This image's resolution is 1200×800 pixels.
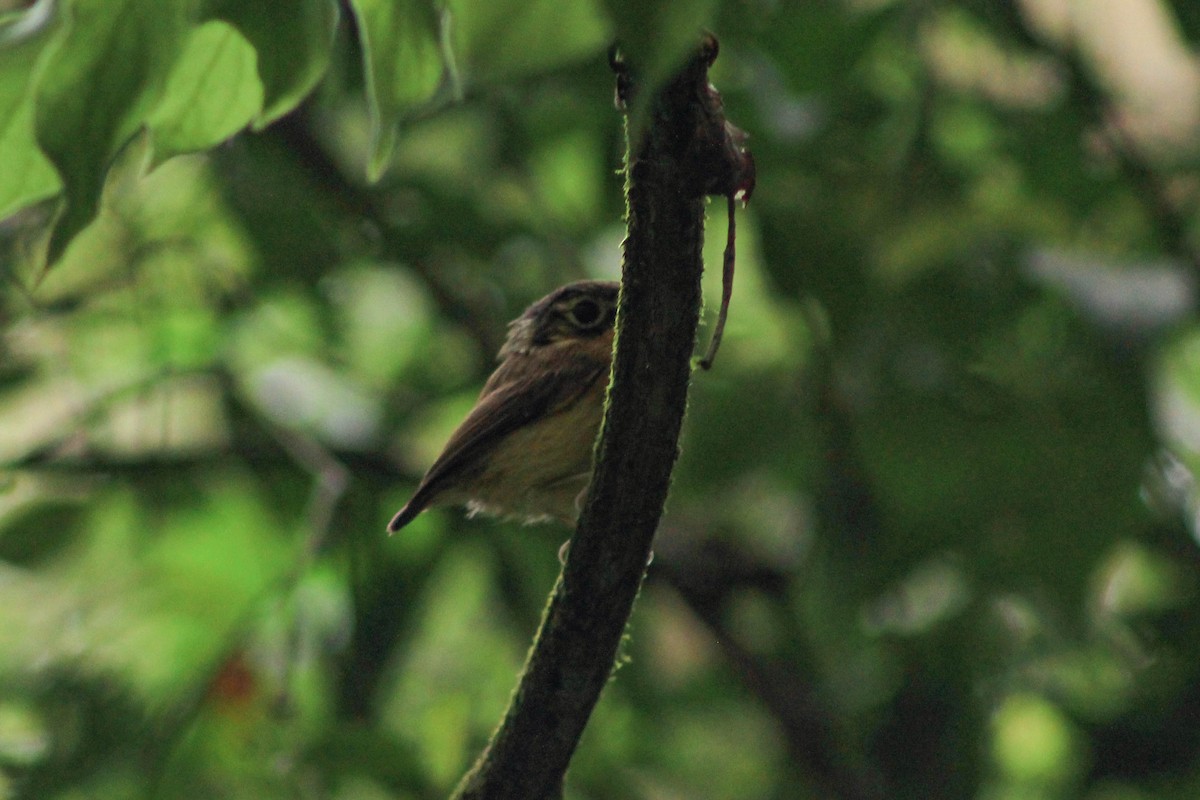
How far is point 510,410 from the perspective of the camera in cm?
269

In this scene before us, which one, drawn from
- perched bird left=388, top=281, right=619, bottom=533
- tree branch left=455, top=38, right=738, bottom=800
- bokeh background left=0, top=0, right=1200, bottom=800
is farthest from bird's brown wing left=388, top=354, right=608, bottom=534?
tree branch left=455, top=38, right=738, bottom=800

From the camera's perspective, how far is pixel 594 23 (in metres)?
1.40

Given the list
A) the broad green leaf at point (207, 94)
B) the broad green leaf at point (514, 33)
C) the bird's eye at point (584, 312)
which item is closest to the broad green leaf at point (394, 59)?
the broad green leaf at point (514, 33)

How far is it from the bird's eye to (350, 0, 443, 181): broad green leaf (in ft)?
4.82

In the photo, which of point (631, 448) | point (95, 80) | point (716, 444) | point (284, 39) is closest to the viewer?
point (95, 80)

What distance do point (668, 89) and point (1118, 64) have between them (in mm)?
4213

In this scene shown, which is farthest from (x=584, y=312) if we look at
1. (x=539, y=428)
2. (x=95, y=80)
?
(x=95, y=80)

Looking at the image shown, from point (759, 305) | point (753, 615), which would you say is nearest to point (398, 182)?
point (759, 305)

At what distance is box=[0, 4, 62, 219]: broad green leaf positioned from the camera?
135 cm

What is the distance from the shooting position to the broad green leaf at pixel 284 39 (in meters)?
1.32

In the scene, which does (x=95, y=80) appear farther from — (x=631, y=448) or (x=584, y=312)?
(x=584, y=312)

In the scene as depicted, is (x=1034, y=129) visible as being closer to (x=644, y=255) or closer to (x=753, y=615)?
(x=753, y=615)

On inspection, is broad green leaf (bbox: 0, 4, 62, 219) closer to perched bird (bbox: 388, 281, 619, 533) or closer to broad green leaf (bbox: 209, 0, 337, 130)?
broad green leaf (bbox: 209, 0, 337, 130)

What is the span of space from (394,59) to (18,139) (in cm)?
41
